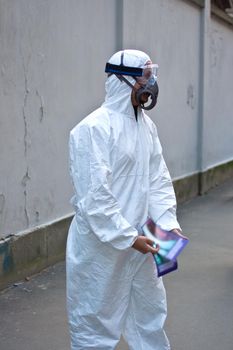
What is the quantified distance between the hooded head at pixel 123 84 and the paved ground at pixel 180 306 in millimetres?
1824

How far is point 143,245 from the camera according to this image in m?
3.21

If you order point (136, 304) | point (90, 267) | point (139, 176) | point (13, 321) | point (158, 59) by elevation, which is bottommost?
point (13, 321)

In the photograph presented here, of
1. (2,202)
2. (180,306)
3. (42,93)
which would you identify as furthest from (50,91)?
(180,306)

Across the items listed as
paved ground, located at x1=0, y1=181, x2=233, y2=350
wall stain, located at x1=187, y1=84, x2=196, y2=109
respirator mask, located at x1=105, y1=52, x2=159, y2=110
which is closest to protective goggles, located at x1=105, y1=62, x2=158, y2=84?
respirator mask, located at x1=105, y1=52, x2=159, y2=110

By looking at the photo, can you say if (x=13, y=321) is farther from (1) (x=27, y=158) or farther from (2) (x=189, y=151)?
(2) (x=189, y=151)

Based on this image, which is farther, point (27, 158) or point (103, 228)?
point (27, 158)

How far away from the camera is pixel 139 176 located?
3.38 m

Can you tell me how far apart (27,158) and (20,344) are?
74.9 inches

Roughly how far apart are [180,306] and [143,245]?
2189mm

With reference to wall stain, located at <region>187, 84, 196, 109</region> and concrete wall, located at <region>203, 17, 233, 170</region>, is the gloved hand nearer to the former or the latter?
wall stain, located at <region>187, 84, 196, 109</region>

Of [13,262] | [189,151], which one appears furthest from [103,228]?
[189,151]

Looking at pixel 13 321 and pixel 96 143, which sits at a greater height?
pixel 96 143

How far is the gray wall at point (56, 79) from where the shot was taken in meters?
5.50

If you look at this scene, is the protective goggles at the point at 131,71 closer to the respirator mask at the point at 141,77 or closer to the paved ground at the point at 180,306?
the respirator mask at the point at 141,77
